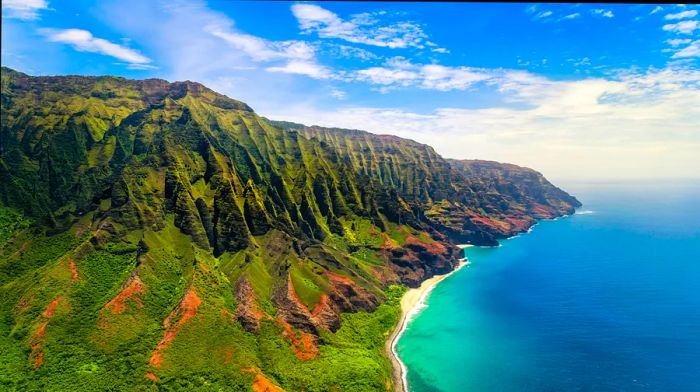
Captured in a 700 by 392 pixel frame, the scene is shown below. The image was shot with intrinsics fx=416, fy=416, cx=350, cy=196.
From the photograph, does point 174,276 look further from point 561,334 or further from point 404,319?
point 561,334

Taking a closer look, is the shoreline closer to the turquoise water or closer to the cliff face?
the turquoise water

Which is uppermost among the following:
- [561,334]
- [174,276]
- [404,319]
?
[174,276]

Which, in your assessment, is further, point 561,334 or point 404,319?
point 404,319

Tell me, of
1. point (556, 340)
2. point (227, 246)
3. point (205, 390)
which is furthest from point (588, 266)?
point (205, 390)

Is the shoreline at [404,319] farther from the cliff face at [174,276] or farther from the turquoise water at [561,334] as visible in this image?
the cliff face at [174,276]

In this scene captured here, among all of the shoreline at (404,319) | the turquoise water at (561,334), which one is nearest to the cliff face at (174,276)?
the shoreline at (404,319)

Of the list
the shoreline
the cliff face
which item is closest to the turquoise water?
the shoreline

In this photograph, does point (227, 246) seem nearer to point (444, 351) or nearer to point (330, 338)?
point (330, 338)

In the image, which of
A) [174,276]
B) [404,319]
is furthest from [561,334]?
[174,276]

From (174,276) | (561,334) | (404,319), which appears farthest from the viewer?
(404,319)
